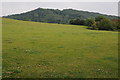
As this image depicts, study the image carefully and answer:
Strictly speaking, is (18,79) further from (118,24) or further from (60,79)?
(118,24)

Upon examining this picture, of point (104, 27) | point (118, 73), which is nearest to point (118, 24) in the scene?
point (104, 27)

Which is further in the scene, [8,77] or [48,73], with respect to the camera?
[48,73]

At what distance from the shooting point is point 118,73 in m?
12.1

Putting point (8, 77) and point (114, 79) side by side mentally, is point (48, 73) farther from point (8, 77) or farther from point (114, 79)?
point (114, 79)

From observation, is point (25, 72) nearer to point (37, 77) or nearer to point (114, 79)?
point (37, 77)

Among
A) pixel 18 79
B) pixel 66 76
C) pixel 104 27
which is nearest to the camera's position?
pixel 18 79

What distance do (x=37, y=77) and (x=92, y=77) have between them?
3.49m

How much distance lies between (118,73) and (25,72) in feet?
21.6

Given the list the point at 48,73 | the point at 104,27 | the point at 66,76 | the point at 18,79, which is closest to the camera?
the point at 18,79

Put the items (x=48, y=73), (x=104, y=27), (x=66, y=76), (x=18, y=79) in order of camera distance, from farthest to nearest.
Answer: (x=104, y=27), (x=48, y=73), (x=66, y=76), (x=18, y=79)

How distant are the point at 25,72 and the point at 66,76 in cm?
286

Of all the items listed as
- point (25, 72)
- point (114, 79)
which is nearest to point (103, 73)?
point (114, 79)

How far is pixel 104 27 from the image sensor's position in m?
96.1

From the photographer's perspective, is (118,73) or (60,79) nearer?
(60,79)
